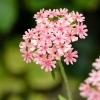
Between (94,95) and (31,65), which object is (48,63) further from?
(31,65)

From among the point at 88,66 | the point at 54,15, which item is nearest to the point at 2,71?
the point at 88,66

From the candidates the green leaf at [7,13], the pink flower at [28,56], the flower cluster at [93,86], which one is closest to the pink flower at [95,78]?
the flower cluster at [93,86]

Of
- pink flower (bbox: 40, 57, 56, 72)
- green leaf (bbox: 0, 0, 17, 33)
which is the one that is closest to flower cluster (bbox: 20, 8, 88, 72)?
pink flower (bbox: 40, 57, 56, 72)

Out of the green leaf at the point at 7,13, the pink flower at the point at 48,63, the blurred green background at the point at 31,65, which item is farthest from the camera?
the blurred green background at the point at 31,65

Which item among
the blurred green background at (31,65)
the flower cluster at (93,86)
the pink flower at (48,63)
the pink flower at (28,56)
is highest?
the blurred green background at (31,65)

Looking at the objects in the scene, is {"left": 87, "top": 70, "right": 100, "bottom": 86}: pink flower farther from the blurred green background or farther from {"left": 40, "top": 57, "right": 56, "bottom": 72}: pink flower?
the blurred green background

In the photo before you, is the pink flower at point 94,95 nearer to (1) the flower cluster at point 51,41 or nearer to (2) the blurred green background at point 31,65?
(1) the flower cluster at point 51,41
